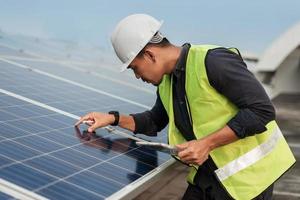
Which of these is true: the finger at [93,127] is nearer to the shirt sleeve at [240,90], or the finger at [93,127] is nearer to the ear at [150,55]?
the ear at [150,55]

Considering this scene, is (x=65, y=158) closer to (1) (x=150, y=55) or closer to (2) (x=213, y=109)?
(1) (x=150, y=55)

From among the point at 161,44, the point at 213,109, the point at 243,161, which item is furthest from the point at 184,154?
the point at 161,44

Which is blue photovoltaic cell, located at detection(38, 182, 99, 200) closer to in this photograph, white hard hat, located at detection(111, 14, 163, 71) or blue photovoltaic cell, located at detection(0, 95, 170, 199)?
blue photovoltaic cell, located at detection(0, 95, 170, 199)

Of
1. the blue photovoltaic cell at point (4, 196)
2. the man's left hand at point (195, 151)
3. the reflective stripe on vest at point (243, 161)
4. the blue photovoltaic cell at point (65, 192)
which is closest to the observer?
the blue photovoltaic cell at point (4, 196)

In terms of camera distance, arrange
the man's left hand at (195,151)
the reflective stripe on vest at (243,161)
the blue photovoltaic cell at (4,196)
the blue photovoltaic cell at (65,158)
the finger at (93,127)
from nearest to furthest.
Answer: the blue photovoltaic cell at (4,196), the blue photovoltaic cell at (65,158), the man's left hand at (195,151), the reflective stripe on vest at (243,161), the finger at (93,127)

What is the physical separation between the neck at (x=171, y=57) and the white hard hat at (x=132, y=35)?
0.18 metres

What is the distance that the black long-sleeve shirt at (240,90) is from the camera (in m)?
3.47

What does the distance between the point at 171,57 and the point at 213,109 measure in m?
0.49

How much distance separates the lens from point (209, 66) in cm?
353

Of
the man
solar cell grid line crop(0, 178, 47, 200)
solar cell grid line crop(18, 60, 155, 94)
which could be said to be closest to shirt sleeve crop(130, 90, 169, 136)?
the man

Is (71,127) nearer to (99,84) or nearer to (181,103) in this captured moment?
(181,103)

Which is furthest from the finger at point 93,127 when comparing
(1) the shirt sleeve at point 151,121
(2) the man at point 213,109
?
(2) the man at point 213,109

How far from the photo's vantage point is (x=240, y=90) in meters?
3.49

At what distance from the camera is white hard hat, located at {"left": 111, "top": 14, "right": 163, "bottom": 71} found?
369cm
